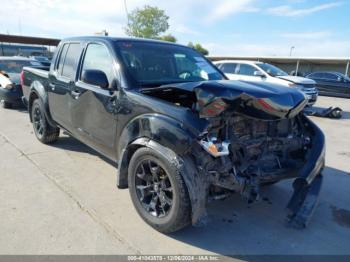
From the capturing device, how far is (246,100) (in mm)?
2818

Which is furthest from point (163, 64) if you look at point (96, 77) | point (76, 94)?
point (76, 94)

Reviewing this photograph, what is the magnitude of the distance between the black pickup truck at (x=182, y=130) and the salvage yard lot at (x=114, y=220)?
0.24 metres

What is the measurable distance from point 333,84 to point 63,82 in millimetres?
17315

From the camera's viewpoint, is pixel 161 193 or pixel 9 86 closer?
pixel 161 193

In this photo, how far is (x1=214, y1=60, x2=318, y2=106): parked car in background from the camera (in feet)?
37.7

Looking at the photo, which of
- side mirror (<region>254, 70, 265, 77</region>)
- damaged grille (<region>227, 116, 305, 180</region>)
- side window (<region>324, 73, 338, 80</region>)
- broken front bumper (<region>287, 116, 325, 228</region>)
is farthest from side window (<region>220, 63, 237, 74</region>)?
broken front bumper (<region>287, 116, 325, 228</region>)

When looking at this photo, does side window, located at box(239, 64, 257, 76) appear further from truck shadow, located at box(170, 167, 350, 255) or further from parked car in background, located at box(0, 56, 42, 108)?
truck shadow, located at box(170, 167, 350, 255)

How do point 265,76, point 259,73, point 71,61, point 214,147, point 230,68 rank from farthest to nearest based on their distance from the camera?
point 230,68, point 259,73, point 265,76, point 71,61, point 214,147

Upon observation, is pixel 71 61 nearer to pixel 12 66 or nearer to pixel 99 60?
pixel 99 60

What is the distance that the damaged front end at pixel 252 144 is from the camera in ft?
9.05

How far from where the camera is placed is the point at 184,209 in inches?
112

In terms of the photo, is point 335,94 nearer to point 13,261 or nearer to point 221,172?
point 221,172

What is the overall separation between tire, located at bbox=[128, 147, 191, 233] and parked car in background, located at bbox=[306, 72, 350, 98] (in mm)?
17717

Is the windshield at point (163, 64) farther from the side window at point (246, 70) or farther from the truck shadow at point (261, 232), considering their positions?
the side window at point (246, 70)
